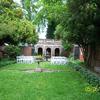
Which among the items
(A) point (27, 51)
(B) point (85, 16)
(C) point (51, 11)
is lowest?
(A) point (27, 51)

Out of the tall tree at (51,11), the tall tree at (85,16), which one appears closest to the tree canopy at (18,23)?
the tall tree at (51,11)

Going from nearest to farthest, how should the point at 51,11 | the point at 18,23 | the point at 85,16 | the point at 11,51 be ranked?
the point at 85,16 < the point at 51,11 < the point at 11,51 < the point at 18,23

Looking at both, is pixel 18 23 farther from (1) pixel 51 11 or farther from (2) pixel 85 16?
(2) pixel 85 16

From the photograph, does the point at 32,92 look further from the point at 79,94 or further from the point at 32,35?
the point at 32,35

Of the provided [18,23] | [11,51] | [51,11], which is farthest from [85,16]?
[18,23]

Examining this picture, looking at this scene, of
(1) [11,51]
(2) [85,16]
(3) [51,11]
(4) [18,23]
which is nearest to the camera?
(2) [85,16]

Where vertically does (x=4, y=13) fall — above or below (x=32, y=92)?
above

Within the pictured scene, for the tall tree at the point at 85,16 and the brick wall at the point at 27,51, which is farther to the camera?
the brick wall at the point at 27,51

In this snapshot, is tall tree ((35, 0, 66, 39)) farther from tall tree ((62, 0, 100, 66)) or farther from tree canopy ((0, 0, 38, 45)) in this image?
tree canopy ((0, 0, 38, 45))

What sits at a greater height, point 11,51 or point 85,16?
point 85,16

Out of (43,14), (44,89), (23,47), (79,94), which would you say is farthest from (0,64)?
(23,47)

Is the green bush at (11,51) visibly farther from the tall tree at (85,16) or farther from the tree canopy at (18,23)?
the tall tree at (85,16)

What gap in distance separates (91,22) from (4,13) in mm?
22955

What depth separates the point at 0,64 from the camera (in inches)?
1209
